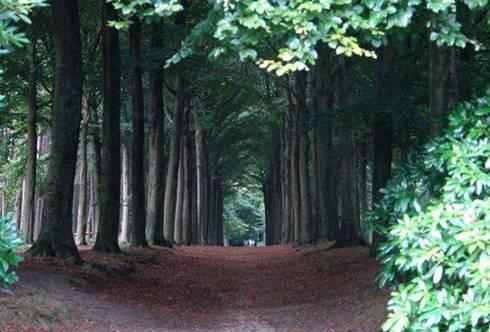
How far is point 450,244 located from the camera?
20.2 feet

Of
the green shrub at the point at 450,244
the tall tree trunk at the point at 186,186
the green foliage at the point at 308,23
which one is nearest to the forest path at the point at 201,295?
the green shrub at the point at 450,244

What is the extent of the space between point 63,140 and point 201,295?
4.83 meters

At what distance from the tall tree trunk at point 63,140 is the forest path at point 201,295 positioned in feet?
2.98

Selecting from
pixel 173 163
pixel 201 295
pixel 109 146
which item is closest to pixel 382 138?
pixel 201 295

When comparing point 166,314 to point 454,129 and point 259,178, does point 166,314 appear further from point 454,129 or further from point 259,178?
point 259,178

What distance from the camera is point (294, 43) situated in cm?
693

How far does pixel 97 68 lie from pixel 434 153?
19914mm

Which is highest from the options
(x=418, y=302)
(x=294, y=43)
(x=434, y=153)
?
(x=294, y=43)

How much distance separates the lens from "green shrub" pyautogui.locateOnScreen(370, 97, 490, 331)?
19.4 ft

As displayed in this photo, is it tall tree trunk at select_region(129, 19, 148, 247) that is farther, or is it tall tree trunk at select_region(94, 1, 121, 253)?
tall tree trunk at select_region(129, 19, 148, 247)

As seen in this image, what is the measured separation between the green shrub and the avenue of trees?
1.0 inches

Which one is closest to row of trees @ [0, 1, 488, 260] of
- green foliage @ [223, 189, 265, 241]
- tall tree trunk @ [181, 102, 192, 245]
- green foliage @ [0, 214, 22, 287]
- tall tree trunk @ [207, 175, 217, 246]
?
tall tree trunk @ [181, 102, 192, 245]

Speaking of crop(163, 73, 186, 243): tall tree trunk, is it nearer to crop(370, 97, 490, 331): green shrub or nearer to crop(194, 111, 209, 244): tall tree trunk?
crop(194, 111, 209, 244): tall tree trunk

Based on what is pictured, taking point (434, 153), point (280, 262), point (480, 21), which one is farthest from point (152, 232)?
point (434, 153)
